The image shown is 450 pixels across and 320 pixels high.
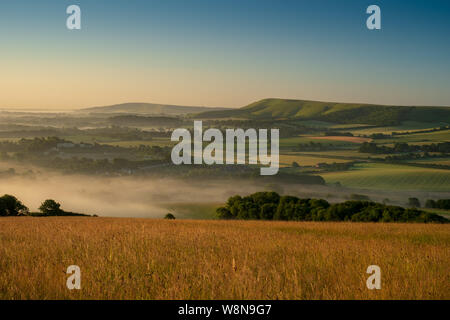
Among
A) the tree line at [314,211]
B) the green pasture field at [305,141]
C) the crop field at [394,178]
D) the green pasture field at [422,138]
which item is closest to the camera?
the tree line at [314,211]

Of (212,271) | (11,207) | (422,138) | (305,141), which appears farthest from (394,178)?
(212,271)

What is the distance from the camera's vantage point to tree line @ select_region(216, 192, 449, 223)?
132ft

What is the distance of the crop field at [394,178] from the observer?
124 m

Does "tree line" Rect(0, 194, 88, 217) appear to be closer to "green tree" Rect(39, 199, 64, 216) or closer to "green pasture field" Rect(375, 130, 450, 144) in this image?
"green tree" Rect(39, 199, 64, 216)

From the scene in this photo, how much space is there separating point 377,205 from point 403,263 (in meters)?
40.5

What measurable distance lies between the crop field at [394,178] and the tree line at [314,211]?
275ft

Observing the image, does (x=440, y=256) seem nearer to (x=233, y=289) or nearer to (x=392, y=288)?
(x=392, y=288)

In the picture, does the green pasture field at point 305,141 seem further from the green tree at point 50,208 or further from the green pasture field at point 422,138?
the green tree at point 50,208

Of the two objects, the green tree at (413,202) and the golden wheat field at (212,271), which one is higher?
the golden wheat field at (212,271)

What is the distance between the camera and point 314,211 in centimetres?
4747

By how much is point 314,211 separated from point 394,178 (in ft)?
314

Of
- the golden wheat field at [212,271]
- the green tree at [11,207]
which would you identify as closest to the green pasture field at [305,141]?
the green tree at [11,207]

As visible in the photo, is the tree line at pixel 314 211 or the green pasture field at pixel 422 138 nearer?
the tree line at pixel 314 211
